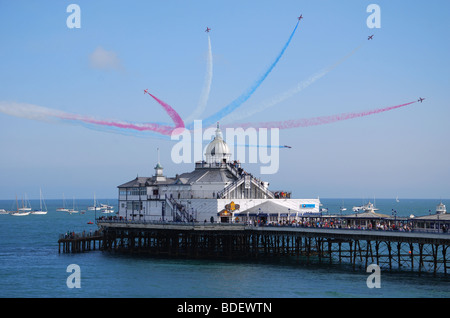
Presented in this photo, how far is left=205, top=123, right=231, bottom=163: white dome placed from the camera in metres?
110

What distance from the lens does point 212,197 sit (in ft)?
334

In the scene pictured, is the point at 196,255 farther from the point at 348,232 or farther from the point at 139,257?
→ the point at 348,232

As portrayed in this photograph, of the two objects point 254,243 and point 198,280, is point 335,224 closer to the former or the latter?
point 254,243

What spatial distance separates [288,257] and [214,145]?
2644 centimetres

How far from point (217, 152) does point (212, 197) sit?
36.5ft

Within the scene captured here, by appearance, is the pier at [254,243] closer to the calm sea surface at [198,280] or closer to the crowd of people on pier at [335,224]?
the crowd of people on pier at [335,224]

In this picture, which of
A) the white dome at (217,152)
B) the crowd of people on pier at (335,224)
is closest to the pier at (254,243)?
the crowd of people on pier at (335,224)

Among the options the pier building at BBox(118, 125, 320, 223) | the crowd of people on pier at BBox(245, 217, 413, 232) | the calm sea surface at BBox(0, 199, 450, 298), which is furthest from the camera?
the pier building at BBox(118, 125, 320, 223)

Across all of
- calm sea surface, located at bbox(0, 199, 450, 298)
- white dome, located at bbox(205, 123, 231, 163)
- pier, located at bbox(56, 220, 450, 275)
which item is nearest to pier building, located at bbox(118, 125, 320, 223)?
white dome, located at bbox(205, 123, 231, 163)

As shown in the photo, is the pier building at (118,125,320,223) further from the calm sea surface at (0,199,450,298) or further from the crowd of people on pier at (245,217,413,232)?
the calm sea surface at (0,199,450,298)

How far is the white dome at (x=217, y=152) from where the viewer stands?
110375 mm

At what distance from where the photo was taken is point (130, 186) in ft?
365
